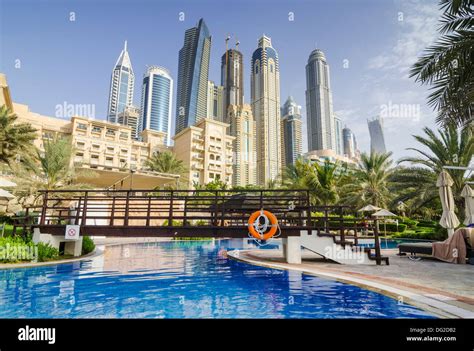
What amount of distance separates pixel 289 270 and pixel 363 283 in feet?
8.91

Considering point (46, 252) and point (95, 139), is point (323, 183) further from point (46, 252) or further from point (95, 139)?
point (95, 139)

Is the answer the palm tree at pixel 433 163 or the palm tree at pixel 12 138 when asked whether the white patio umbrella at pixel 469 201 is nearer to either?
the palm tree at pixel 433 163

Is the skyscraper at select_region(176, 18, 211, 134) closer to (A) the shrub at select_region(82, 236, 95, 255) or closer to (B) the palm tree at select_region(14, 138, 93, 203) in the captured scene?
(B) the palm tree at select_region(14, 138, 93, 203)

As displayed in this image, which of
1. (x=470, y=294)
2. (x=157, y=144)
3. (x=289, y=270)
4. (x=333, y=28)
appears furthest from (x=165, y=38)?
(x=157, y=144)

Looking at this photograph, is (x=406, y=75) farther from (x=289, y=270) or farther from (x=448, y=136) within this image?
(x=448, y=136)

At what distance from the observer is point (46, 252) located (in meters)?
9.63

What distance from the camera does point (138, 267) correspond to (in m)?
9.31

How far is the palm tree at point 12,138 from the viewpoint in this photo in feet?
63.1

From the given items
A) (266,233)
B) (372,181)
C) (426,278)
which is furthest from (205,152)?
(426,278)

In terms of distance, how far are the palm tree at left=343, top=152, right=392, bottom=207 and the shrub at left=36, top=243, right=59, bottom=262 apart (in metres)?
25.1

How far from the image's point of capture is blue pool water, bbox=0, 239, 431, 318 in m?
4.39

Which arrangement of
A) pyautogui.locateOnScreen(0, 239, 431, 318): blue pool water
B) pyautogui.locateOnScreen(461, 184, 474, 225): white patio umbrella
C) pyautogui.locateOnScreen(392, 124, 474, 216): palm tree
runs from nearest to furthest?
pyautogui.locateOnScreen(0, 239, 431, 318): blue pool water, pyautogui.locateOnScreen(461, 184, 474, 225): white patio umbrella, pyautogui.locateOnScreen(392, 124, 474, 216): palm tree

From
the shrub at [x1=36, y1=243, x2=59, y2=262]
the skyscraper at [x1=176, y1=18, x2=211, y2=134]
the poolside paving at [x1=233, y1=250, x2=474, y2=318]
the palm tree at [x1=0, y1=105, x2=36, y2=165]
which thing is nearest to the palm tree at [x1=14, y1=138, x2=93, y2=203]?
the palm tree at [x1=0, y1=105, x2=36, y2=165]

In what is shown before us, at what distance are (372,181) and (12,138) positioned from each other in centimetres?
3239
